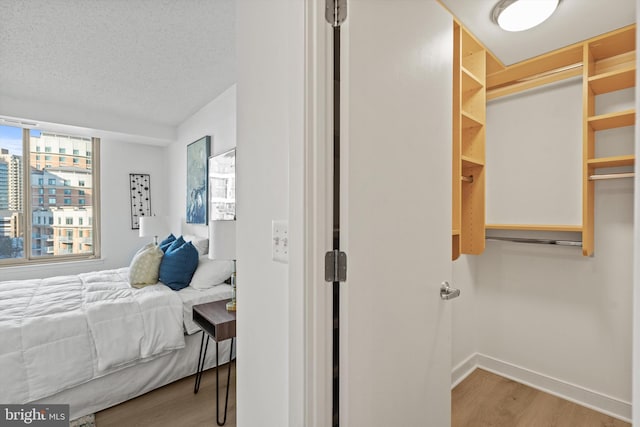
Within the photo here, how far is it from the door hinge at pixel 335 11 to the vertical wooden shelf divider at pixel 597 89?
1678mm

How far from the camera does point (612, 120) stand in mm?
1734

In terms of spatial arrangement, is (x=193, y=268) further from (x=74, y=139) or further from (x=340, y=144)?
(x=74, y=139)

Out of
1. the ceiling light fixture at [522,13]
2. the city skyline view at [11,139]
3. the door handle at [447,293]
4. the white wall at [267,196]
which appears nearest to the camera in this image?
the white wall at [267,196]

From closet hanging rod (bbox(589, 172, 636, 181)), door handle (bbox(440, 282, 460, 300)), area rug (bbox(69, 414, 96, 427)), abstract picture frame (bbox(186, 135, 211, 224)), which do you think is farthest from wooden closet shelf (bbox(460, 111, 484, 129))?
area rug (bbox(69, 414, 96, 427))

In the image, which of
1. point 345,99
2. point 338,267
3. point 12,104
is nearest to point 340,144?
point 345,99

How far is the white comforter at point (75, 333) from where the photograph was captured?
1.68m

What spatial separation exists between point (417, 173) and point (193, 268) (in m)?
2.17

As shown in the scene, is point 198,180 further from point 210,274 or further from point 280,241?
point 280,241

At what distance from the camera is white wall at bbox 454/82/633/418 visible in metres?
1.85

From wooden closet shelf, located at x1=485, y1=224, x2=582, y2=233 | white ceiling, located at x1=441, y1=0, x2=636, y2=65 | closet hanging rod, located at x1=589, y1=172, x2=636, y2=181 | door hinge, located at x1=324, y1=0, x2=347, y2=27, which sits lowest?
wooden closet shelf, located at x1=485, y1=224, x2=582, y2=233

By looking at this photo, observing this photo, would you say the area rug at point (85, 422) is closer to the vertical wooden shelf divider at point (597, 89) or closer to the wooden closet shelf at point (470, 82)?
the wooden closet shelf at point (470, 82)

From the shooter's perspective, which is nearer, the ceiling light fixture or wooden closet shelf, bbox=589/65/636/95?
the ceiling light fixture

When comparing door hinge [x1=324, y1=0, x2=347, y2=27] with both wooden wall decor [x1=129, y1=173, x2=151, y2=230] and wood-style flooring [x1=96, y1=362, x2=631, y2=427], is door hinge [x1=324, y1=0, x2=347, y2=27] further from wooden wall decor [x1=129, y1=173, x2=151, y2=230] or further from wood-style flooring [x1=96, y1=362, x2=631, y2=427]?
wooden wall decor [x1=129, y1=173, x2=151, y2=230]

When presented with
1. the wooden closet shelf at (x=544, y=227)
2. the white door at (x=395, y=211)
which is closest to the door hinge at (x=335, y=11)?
the white door at (x=395, y=211)
